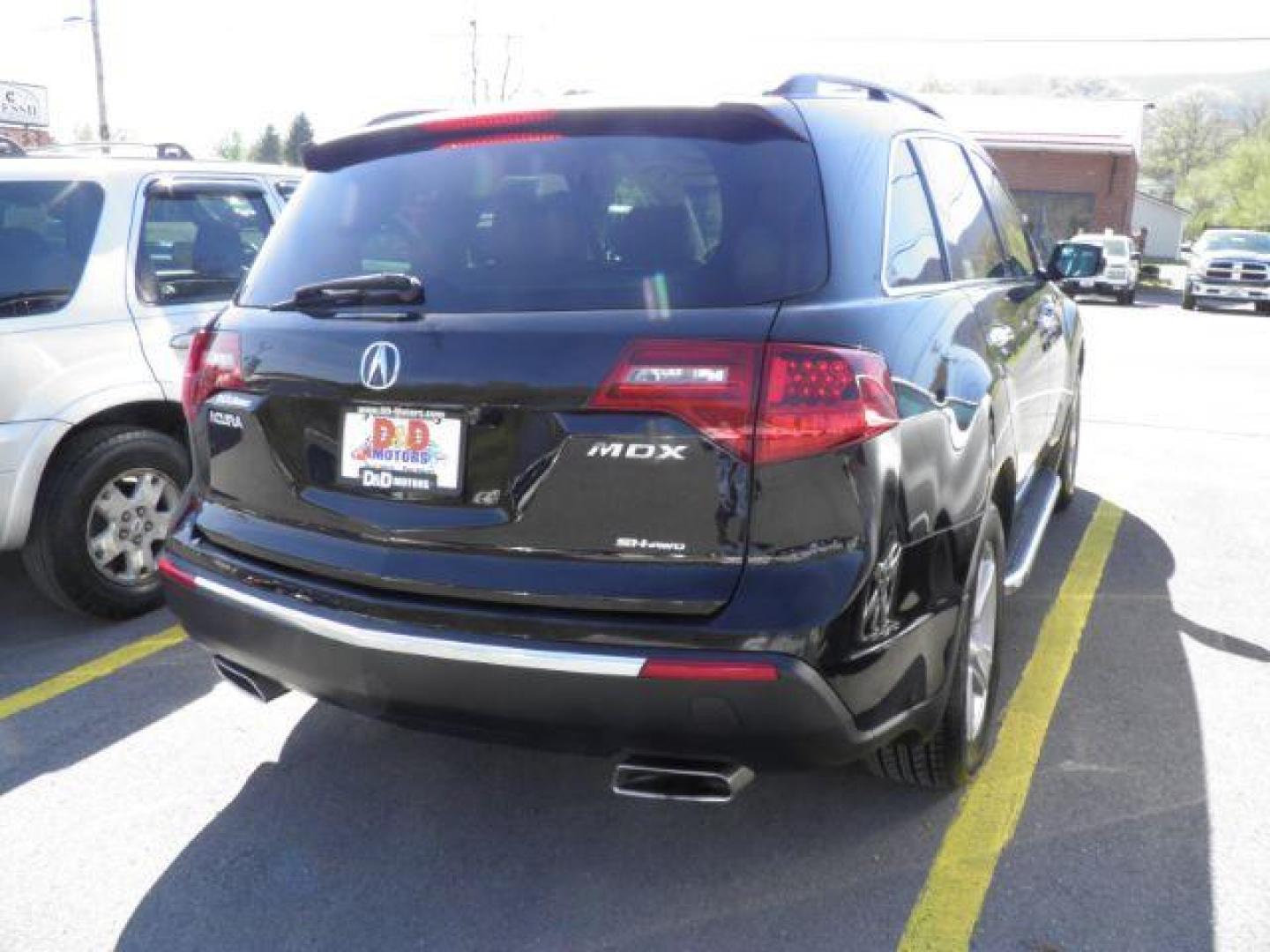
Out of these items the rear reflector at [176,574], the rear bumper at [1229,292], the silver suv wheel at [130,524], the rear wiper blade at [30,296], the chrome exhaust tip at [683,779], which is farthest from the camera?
the rear bumper at [1229,292]

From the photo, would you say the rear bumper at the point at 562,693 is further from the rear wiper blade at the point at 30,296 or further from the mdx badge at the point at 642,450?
the rear wiper blade at the point at 30,296

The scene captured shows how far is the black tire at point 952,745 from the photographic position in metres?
2.83

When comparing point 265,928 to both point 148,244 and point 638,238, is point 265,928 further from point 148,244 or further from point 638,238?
point 148,244

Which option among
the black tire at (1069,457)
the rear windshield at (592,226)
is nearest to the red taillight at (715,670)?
the rear windshield at (592,226)

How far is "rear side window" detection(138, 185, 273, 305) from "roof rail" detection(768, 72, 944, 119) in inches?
98.4

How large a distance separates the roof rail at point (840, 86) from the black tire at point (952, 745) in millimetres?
1159

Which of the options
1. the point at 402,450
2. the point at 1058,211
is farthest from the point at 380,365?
the point at 1058,211

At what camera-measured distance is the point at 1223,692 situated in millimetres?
3861

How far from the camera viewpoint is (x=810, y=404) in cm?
229

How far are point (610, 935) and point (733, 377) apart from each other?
50.1 inches

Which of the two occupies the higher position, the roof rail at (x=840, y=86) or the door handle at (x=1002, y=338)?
the roof rail at (x=840, y=86)

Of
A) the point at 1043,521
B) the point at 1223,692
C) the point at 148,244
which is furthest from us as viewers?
the point at 148,244

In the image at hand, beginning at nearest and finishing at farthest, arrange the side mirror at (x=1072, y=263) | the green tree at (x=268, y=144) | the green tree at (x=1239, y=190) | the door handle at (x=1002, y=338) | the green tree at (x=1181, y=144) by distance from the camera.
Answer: the door handle at (x=1002, y=338) < the side mirror at (x=1072, y=263) < the green tree at (x=1239, y=190) < the green tree at (x=268, y=144) < the green tree at (x=1181, y=144)

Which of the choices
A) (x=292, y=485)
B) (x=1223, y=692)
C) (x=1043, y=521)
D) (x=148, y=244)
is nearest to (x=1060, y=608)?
(x=1043, y=521)
